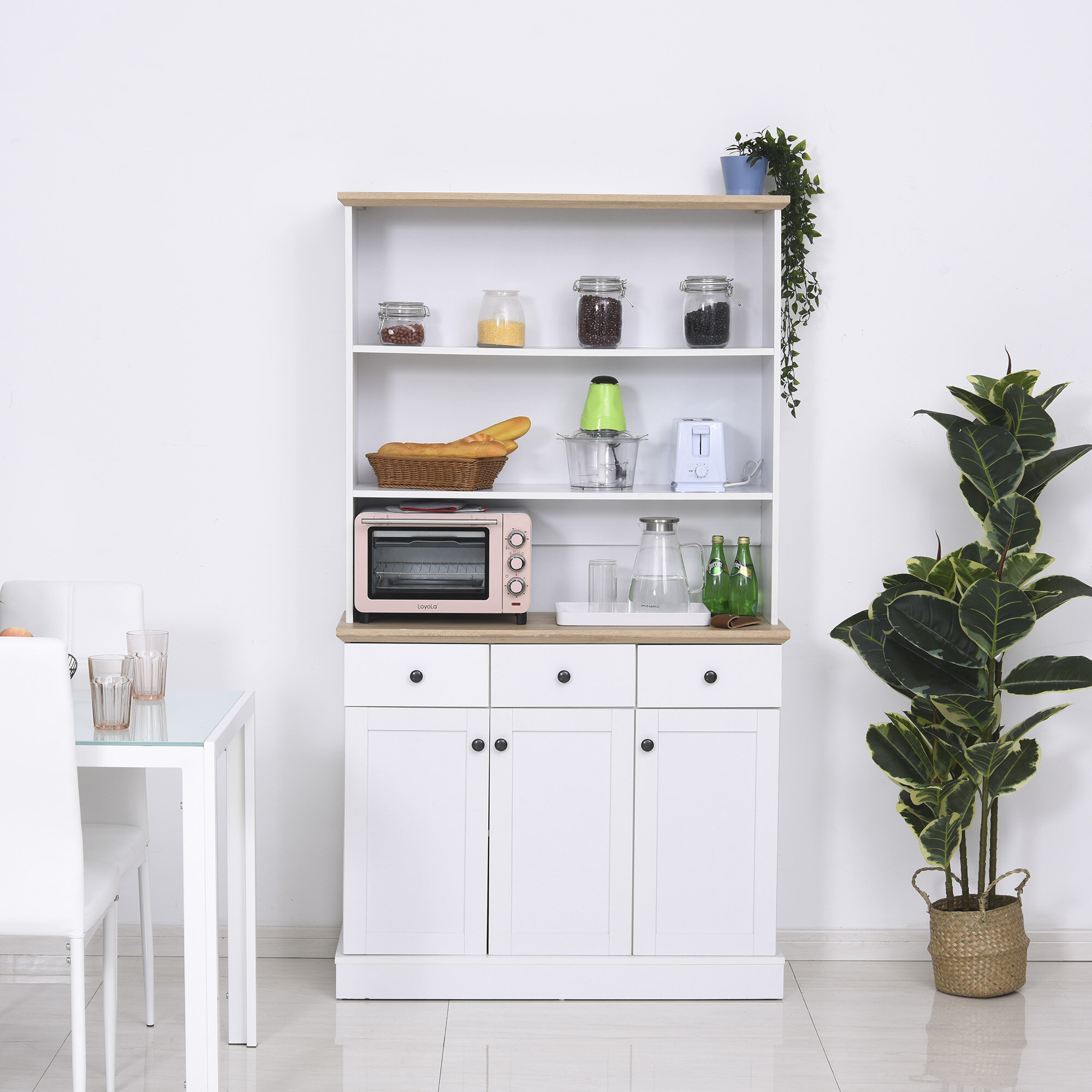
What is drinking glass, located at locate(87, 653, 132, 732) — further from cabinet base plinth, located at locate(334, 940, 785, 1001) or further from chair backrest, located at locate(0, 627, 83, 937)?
cabinet base plinth, located at locate(334, 940, 785, 1001)

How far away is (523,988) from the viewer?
2.66m

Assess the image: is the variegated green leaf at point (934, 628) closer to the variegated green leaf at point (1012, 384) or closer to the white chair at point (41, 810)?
the variegated green leaf at point (1012, 384)

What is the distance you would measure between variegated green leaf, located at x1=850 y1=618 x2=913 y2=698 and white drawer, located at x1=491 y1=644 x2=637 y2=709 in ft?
1.72

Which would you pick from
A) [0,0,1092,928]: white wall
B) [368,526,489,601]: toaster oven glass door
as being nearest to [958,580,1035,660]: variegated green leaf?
[0,0,1092,928]: white wall

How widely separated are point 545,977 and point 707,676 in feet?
2.71

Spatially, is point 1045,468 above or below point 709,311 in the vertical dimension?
below

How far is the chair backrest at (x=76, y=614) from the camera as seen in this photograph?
101 inches

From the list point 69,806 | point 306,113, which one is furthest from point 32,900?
point 306,113

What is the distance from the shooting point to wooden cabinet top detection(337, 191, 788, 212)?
262 centimetres

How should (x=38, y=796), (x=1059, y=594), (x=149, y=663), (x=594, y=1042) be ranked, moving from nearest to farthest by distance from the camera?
(x=38, y=796)
(x=149, y=663)
(x=594, y=1042)
(x=1059, y=594)

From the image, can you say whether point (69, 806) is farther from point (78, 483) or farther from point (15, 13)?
point (15, 13)

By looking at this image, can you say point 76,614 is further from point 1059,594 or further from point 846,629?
point 1059,594

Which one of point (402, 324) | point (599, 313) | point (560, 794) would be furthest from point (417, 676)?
point (599, 313)

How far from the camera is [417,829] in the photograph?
104 inches
